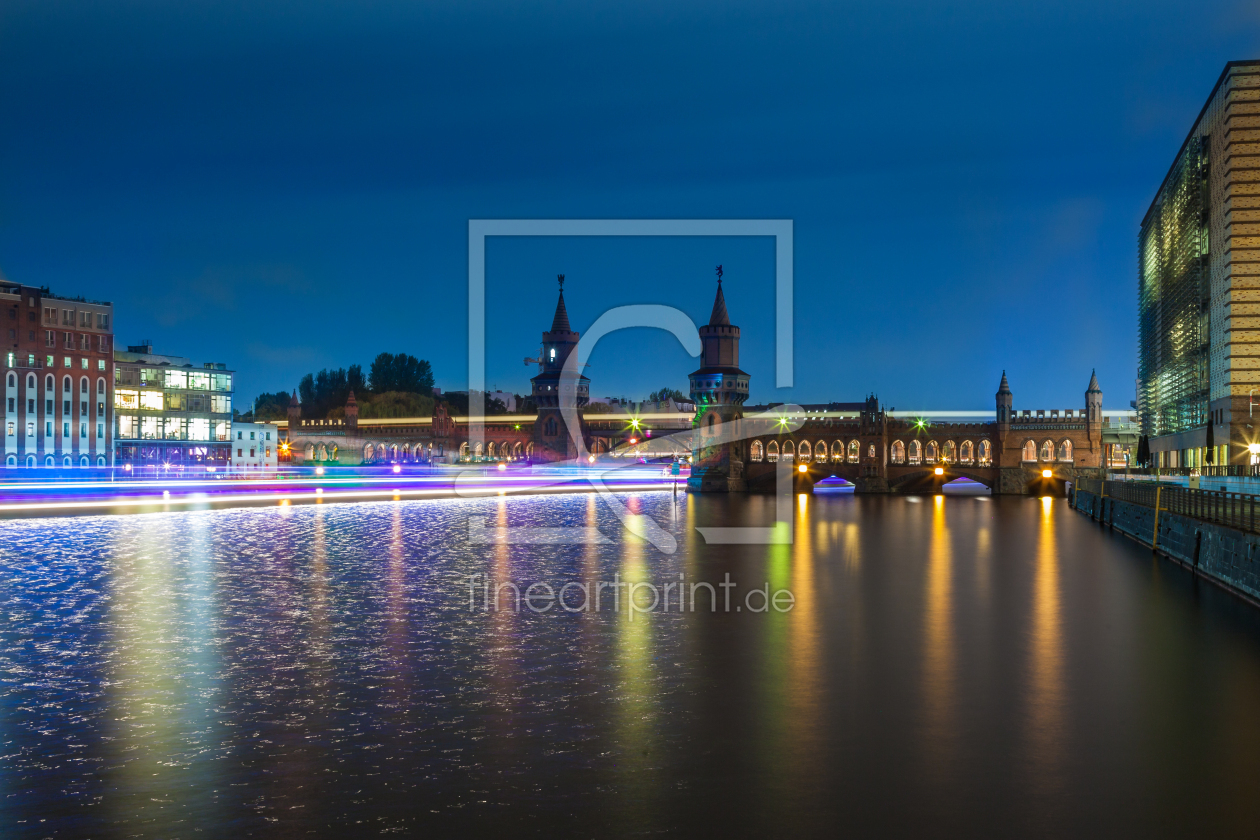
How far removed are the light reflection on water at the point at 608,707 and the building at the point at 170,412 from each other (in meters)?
85.4

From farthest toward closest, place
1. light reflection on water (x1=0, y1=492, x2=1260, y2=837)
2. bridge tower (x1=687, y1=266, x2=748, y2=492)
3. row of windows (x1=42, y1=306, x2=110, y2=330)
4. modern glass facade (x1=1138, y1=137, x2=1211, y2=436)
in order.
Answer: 1. row of windows (x1=42, y1=306, x2=110, y2=330)
2. bridge tower (x1=687, y1=266, x2=748, y2=492)
3. modern glass facade (x1=1138, y1=137, x2=1211, y2=436)
4. light reflection on water (x1=0, y1=492, x2=1260, y2=837)

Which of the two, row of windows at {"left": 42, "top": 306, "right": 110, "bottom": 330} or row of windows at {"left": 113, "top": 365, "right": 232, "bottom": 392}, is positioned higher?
row of windows at {"left": 42, "top": 306, "right": 110, "bottom": 330}

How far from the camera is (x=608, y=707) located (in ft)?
45.3

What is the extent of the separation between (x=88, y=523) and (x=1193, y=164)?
84.8m

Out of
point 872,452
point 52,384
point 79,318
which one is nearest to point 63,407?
point 52,384

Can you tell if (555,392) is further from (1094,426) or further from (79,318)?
(1094,426)

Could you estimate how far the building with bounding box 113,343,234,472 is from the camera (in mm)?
107375

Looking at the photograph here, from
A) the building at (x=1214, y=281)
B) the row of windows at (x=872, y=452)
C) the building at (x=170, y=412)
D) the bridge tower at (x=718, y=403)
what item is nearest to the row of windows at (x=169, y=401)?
the building at (x=170, y=412)

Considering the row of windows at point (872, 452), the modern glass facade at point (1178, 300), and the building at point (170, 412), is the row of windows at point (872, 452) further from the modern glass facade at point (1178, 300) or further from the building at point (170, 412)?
the building at point (170, 412)

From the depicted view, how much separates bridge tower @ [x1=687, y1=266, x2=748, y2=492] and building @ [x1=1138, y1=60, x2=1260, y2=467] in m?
36.8

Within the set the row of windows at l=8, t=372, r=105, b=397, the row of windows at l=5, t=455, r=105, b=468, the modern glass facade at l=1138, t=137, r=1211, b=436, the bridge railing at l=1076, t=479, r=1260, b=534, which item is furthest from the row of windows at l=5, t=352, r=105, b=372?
the modern glass facade at l=1138, t=137, r=1211, b=436

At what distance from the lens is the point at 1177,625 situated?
2153 centimetres

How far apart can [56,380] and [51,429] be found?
178 inches

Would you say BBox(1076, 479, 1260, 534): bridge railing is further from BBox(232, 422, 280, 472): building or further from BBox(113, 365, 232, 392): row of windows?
BBox(113, 365, 232, 392): row of windows
